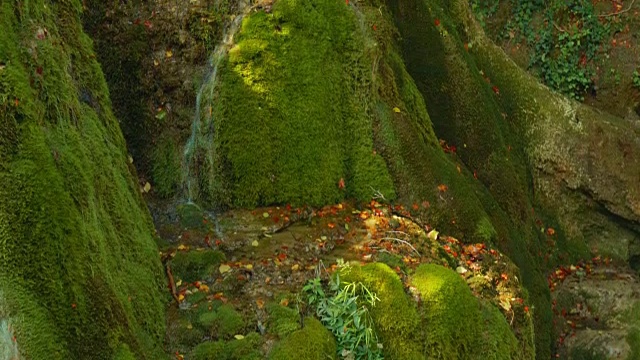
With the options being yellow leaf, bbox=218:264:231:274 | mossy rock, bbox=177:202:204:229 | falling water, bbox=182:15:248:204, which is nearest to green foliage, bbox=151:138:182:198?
falling water, bbox=182:15:248:204

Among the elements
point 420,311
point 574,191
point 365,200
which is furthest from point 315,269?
point 574,191

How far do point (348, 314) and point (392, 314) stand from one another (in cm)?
39

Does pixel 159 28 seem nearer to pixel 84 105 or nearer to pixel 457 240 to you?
pixel 84 105

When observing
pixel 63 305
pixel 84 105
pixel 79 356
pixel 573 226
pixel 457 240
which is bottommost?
pixel 573 226

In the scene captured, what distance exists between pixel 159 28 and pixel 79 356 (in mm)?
4695

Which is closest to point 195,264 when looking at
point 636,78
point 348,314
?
point 348,314

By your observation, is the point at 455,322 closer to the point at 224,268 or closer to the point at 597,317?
the point at 224,268

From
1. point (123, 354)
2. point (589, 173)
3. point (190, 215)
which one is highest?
point (123, 354)

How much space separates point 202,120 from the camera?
792 cm

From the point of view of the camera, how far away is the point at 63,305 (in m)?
4.48

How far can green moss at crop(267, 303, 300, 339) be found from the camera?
220 inches

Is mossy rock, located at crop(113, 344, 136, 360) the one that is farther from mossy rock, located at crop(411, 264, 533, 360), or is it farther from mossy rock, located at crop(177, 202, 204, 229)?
mossy rock, located at crop(177, 202, 204, 229)

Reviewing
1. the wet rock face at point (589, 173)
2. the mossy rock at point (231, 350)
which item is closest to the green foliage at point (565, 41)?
the wet rock face at point (589, 173)

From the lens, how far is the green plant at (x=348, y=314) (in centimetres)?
571
